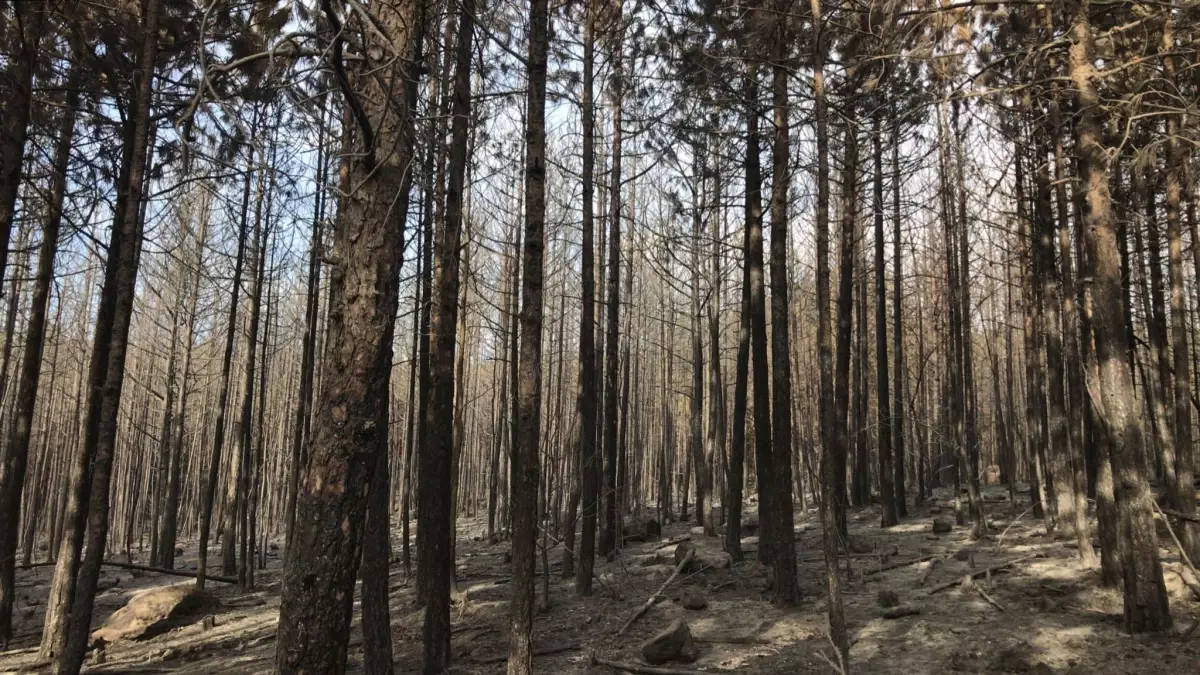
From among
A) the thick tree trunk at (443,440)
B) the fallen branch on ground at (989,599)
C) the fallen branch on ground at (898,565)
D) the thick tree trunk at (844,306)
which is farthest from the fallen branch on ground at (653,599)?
the fallen branch on ground at (989,599)

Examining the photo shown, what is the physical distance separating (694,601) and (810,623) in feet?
5.57

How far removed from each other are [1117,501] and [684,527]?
11.7 meters

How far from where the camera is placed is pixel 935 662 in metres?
6.58

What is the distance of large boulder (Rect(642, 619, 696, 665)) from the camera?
7109 mm

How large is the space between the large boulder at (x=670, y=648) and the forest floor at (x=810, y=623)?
20 centimetres

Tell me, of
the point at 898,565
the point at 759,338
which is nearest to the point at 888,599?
the point at 898,565

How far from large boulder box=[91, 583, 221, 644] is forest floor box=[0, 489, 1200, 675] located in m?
0.24

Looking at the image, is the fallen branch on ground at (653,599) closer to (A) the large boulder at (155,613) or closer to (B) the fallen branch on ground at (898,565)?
(B) the fallen branch on ground at (898,565)

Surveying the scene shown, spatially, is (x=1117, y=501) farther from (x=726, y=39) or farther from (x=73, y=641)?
(x=73, y=641)

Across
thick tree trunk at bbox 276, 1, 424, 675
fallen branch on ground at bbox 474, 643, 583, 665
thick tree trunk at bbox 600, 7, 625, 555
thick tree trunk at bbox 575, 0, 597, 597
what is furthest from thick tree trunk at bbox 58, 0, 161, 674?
thick tree trunk at bbox 600, 7, 625, 555

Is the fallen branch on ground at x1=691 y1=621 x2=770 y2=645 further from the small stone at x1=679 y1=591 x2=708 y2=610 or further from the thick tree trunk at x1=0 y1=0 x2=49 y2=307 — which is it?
the thick tree trunk at x1=0 y1=0 x2=49 y2=307

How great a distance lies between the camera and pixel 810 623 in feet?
26.0

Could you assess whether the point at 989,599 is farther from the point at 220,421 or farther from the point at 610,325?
the point at 220,421

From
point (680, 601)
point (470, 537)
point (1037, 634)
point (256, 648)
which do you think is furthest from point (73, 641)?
point (470, 537)
